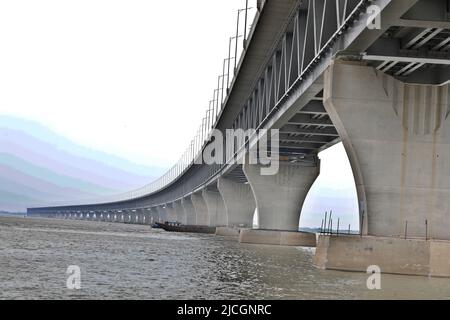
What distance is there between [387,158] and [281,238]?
1240 inches

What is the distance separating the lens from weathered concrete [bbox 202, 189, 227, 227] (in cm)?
10375

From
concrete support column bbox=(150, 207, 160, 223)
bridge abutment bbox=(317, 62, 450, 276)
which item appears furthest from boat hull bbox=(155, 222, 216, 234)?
bridge abutment bbox=(317, 62, 450, 276)

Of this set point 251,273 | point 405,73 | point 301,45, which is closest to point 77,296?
point 251,273

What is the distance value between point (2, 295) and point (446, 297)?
11.9m

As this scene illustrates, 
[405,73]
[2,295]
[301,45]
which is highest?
[301,45]

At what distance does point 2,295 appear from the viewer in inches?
628

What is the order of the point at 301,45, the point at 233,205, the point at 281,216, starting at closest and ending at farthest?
the point at 301,45 < the point at 281,216 < the point at 233,205

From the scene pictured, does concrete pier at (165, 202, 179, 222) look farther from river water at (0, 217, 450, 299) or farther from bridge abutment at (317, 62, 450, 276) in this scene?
bridge abutment at (317, 62, 450, 276)

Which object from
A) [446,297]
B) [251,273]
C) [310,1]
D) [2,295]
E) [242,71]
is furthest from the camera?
[242,71]

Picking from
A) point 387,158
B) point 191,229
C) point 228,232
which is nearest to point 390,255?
point 387,158

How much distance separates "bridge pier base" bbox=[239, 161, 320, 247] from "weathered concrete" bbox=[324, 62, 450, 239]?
33.0 m

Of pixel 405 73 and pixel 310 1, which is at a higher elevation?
pixel 310 1

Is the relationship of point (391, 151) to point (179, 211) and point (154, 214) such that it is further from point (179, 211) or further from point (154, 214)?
point (154, 214)
